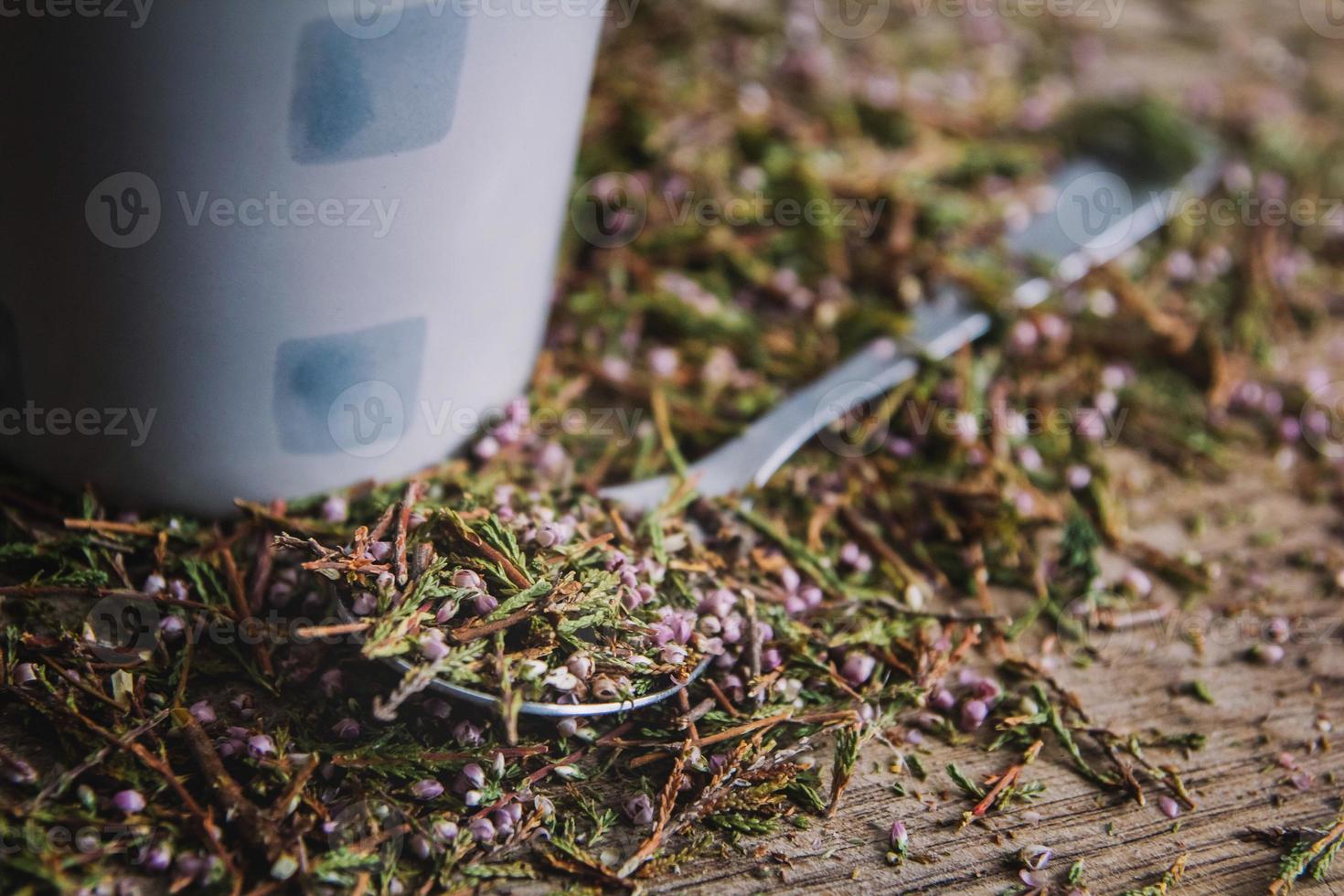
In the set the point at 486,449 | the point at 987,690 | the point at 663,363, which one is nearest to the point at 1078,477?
the point at 987,690

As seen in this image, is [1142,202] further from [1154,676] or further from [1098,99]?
[1154,676]

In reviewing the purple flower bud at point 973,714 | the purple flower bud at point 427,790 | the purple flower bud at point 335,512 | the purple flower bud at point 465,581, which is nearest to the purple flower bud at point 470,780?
the purple flower bud at point 427,790

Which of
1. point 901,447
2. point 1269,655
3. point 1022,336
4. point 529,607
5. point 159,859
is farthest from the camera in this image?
point 1022,336

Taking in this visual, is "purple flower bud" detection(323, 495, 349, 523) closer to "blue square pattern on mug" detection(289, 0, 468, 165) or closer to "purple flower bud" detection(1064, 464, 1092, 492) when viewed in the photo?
"blue square pattern on mug" detection(289, 0, 468, 165)

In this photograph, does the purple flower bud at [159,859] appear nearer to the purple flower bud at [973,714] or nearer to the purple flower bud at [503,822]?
the purple flower bud at [503,822]

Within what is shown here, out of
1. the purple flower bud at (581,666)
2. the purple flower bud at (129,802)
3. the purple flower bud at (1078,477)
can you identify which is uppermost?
the purple flower bud at (581,666)

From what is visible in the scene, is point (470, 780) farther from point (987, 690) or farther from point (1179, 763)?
point (1179, 763)
